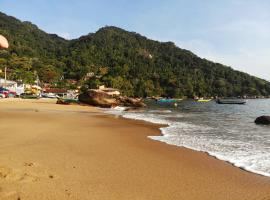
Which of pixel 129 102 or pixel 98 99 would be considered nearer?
pixel 98 99

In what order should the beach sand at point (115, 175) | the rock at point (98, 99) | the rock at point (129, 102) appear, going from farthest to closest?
1. the rock at point (129, 102)
2. the rock at point (98, 99)
3. the beach sand at point (115, 175)

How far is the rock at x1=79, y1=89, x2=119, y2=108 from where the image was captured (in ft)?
189

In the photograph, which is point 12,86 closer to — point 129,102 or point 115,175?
point 129,102

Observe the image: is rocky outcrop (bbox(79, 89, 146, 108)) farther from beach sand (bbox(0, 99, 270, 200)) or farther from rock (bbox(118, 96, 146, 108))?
beach sand (bbox(0, 99, 270, 200))

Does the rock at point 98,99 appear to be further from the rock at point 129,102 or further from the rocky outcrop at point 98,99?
the rock at point 129,102

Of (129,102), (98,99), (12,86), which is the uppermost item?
(12,86)

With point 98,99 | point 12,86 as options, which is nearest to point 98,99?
point 98,99

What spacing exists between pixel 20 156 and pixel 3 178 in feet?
8.47

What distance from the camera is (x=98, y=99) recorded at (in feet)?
190

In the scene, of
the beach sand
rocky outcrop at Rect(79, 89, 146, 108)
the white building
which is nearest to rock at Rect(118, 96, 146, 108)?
rocky outcrop at Rect(79, 89, 146, 108)

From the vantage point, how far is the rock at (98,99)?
2265 inches

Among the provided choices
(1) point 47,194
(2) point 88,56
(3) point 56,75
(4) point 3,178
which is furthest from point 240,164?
(2) point 88,56

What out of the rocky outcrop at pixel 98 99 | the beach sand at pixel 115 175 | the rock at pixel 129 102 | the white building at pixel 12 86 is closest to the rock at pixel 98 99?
the rocky outcrop at pixel 98 99

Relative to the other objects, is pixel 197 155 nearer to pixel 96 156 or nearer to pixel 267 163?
pixel 267 163
